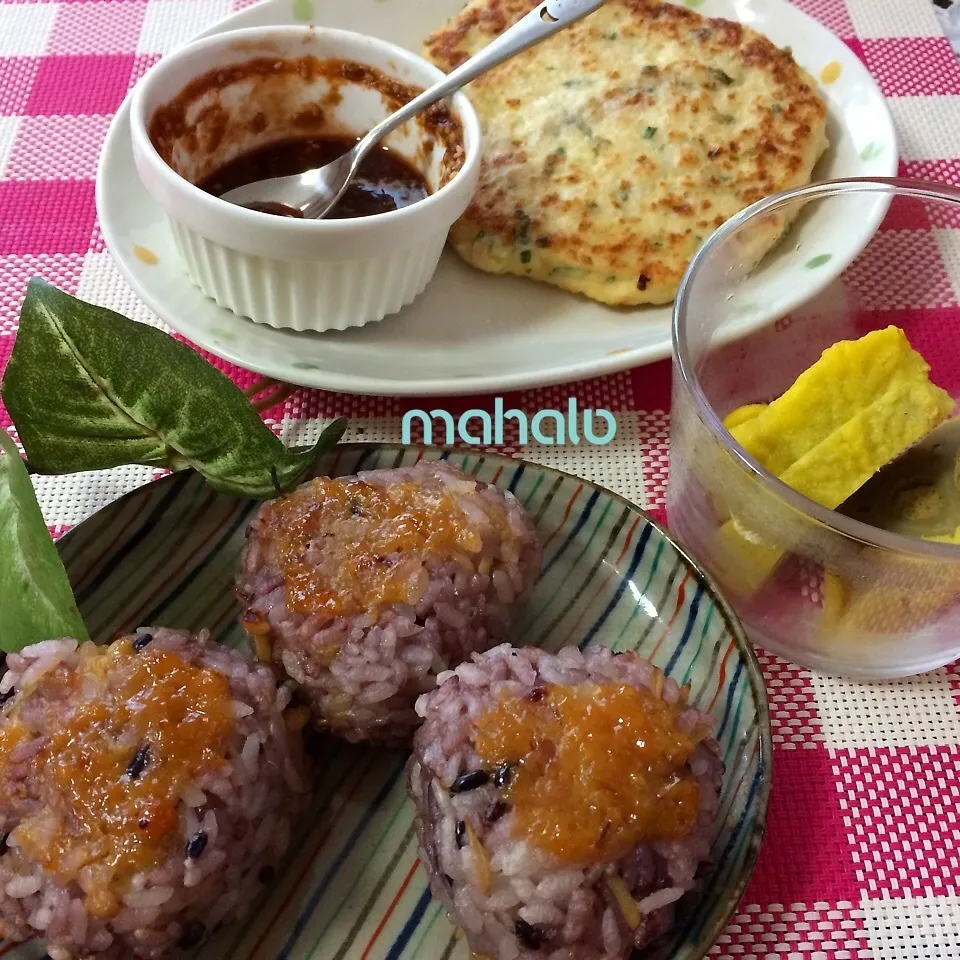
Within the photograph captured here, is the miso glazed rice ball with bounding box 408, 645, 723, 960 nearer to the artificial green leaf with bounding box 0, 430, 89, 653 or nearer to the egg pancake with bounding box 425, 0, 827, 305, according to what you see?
the artificial green leaf with bounding box 0, 430, 89, 653

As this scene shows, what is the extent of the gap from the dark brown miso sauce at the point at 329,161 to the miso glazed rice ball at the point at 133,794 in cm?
93

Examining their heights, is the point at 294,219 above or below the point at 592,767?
above

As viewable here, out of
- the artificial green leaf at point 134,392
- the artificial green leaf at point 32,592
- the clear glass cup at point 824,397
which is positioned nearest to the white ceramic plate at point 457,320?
the clear glass cup at point 824,397

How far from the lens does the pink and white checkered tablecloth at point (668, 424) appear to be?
1.25 m

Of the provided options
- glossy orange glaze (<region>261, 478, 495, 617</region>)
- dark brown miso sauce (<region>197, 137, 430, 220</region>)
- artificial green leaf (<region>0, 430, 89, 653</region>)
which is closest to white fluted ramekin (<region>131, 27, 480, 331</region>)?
dark brown miso sauce (<region>197, 137, 430, 220</region>)

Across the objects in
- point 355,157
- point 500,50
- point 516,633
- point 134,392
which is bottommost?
point 516,633

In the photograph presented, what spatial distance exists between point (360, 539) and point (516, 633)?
305 millimetres

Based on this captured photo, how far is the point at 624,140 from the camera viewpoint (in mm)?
1886

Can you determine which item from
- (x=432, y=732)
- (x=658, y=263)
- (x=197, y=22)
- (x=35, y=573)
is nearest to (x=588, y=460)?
(x=658, y=263)

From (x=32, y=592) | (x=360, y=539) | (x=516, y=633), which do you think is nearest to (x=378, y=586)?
(x=360, y=539)

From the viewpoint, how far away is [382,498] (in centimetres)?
130

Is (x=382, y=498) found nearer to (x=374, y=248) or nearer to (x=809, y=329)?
(x=374, y=248)

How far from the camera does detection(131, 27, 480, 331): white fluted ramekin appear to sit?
1.54 meters

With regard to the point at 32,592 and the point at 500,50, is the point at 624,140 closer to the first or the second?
the point at 500,50
